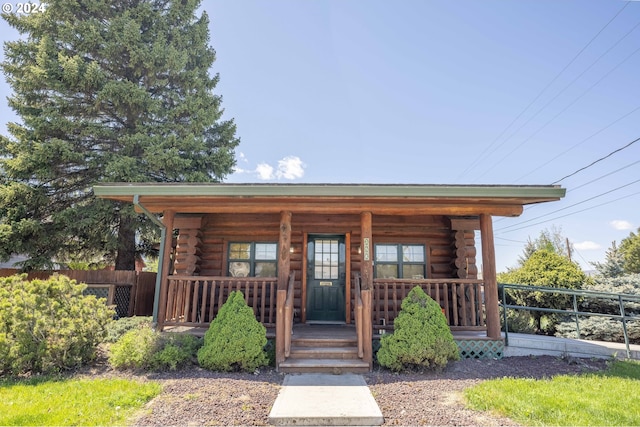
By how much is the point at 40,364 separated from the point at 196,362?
2.22 m

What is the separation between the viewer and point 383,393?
439cm

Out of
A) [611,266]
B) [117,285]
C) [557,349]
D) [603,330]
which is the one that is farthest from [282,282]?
[611,266]

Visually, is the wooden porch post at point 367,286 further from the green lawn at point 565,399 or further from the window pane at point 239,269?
the window pane at point 239,269

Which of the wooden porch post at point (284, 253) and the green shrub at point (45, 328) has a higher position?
the wooden porch post at point (284, 253)

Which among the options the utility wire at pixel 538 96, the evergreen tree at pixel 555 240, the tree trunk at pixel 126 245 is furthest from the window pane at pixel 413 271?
the evergreen tree at pixel 555 240

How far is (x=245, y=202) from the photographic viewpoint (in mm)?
6578

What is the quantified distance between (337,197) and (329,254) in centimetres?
254

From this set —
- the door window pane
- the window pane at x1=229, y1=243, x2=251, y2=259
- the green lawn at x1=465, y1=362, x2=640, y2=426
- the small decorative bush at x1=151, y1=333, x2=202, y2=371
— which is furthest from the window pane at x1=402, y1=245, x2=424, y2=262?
the small decorative bush at x1=151, y1=333, x2=202, y2=371

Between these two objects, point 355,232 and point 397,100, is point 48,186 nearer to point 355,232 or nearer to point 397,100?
point 355,232

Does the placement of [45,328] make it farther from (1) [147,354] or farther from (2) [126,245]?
(2) [126,245]

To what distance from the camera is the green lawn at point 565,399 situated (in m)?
3.51

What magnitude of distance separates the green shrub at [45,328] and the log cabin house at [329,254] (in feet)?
4.23

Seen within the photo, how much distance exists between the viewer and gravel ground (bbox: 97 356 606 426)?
3.56 meters

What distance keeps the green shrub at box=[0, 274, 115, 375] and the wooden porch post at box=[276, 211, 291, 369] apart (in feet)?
9.74
